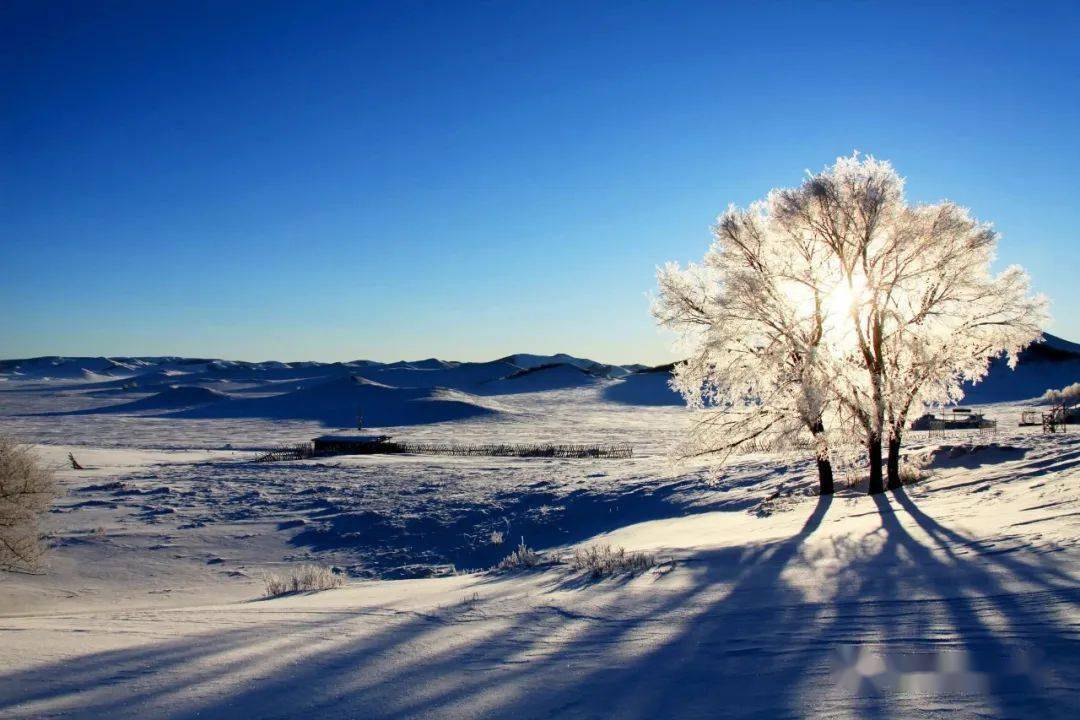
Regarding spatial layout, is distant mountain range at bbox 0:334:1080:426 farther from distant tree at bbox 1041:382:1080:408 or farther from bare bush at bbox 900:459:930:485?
bare bush at bbox 900:459:930:485

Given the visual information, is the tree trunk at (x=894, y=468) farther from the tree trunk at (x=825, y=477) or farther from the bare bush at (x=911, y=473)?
the tree trunk at (x=825, y=477)

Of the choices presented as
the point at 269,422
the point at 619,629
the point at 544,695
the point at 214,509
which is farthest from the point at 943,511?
the point at 269,422

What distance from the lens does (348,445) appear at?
4494 centimetres

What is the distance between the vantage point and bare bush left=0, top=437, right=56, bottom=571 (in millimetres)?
15984

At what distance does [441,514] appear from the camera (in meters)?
23.7

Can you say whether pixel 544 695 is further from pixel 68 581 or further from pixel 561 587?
pixel 68 581

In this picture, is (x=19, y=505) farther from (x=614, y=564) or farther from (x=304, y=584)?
(x=614, y=564)

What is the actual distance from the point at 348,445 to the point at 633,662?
41.9 m

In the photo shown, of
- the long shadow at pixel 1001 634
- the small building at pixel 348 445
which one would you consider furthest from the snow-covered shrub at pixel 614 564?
the small building at pixel 348 445

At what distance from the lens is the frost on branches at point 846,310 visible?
15.9m

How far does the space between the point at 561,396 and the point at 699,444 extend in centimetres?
8672

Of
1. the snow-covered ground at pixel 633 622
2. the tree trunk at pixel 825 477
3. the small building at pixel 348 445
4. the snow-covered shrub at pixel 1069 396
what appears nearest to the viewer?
the snow-covered ground at pixel 633 622

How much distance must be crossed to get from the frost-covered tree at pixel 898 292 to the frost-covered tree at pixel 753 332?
537 mm

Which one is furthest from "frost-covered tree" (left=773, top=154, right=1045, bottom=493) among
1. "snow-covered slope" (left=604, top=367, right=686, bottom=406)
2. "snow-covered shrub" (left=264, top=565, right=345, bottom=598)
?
"snow-covered slope" (left=604, top=367, right=686, bottom=406)
